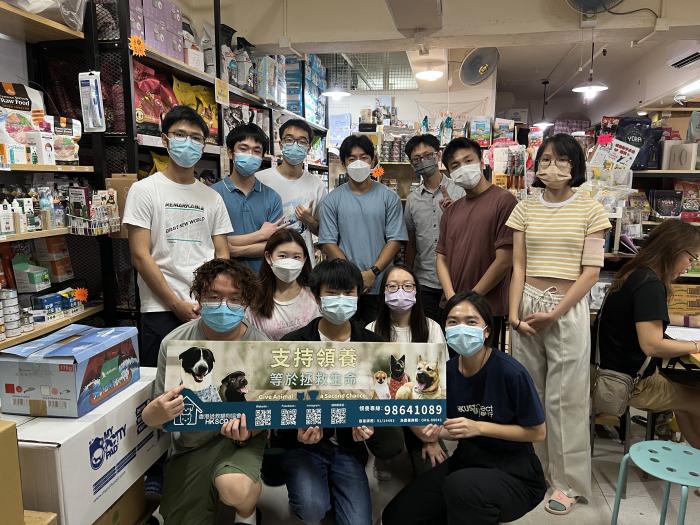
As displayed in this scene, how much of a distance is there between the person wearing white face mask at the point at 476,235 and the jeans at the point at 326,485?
1.06 metres

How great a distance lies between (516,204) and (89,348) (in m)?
2.00

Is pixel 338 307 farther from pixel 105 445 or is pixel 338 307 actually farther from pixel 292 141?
pixel 292 141

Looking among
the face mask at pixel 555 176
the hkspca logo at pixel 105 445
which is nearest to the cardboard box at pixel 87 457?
the hkspca logo at pixel 105 445

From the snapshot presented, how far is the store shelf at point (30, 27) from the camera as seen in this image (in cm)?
212

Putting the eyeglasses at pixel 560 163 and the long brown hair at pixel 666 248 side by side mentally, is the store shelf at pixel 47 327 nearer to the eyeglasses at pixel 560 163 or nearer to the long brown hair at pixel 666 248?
the eyeglasses at pixel 560 163

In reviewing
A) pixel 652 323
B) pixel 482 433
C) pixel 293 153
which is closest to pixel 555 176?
pixel 652 323

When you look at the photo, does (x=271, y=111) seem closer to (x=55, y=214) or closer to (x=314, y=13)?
(x=314, y=13)

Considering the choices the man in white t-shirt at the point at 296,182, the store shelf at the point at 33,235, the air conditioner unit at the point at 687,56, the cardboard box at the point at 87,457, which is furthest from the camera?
the air conditioner unit at the point at 687,56

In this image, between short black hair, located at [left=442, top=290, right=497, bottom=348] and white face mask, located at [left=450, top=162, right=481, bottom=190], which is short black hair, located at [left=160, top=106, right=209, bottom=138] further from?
short black hair, located at [left=442, top=290, right=497, bottom=348]

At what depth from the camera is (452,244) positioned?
268cm

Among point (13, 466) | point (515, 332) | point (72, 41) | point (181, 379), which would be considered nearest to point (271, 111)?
point (72, 41)

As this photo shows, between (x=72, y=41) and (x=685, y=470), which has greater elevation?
(x=72, y=41)

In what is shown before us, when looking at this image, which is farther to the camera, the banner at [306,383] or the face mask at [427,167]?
the face mask at [427,167]

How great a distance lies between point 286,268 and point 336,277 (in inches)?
14.0
